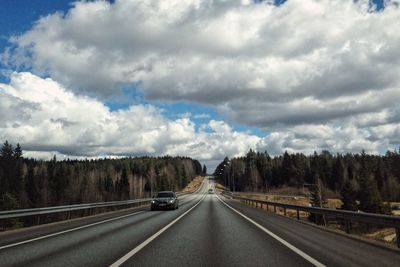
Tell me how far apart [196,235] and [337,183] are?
133 m

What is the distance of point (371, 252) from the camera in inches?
398

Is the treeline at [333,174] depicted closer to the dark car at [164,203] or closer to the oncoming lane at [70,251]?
the dark car at [164,203]

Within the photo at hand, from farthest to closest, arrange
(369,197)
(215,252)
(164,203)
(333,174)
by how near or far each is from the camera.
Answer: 1. (333,174)
2. (369,197)
3. (164,203)
4. (215,252)

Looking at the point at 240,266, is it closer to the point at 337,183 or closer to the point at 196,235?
the point at 196,235

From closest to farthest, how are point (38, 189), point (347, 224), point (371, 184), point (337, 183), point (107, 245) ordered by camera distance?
point (107, 245), point (347, 224), point (371, 184), point (38, 189), point (337, 183)

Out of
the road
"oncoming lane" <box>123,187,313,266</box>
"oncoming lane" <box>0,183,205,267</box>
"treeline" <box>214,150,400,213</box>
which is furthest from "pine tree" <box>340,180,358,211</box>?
"oncoming lane" <box>0,183,205,267</box>

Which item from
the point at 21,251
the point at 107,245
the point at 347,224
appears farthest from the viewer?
the point at 347,224

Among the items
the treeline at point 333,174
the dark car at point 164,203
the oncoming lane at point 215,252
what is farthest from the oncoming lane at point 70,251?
the treeline at point 333,174

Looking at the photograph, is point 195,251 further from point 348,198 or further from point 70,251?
point 348,198

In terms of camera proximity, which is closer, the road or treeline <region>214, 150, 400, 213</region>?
the road

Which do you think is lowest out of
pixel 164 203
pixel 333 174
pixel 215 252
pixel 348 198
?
pixel 348 198

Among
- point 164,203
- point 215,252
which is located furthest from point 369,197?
point 215,252

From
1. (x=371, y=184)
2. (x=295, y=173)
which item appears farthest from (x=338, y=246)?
(x=295, y=173)

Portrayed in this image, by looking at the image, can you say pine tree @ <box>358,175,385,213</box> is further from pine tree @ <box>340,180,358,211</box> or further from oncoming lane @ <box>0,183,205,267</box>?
oncoming lane @ <box>0,183,205,267</box>
